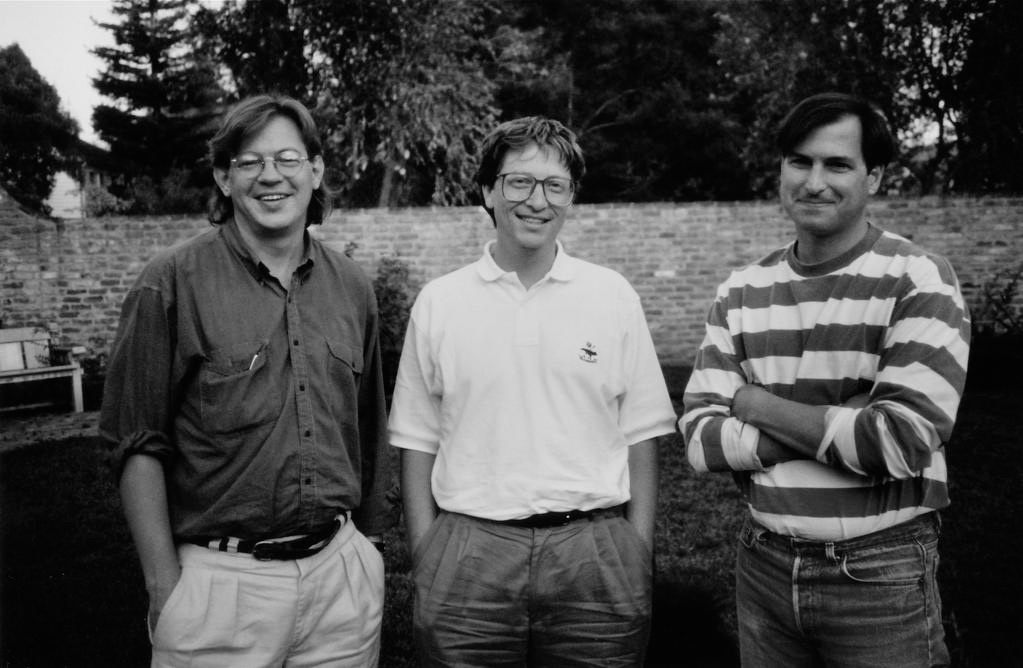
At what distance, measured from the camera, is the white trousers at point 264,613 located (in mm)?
1965

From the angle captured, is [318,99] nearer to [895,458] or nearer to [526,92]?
[526,92]

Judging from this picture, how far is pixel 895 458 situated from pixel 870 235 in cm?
58

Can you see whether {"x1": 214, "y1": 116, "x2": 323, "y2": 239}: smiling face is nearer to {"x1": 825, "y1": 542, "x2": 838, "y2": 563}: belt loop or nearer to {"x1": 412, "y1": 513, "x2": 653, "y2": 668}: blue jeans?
{"x1": 412, "y1": 513, "x2": 653, "y2": 668}: blue jeans

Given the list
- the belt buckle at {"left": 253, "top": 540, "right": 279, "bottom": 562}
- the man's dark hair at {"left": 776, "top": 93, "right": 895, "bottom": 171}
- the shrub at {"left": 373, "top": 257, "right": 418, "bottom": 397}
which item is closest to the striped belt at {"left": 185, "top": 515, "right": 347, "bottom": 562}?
the belt buckle at {"left": 253, "top": 540, "right": 279, "bottom": 562}

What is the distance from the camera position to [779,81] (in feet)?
49.1

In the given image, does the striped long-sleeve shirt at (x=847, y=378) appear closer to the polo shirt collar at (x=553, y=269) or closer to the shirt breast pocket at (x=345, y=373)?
the polo shirt collar at (x=553, y=269)

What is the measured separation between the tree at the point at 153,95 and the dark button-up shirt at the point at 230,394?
24094 mm

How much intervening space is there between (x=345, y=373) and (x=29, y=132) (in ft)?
76.6

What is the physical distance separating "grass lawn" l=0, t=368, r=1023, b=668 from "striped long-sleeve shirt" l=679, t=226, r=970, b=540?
1.81 m

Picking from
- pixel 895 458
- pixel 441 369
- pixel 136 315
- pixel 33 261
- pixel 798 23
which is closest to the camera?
pixel 895 458

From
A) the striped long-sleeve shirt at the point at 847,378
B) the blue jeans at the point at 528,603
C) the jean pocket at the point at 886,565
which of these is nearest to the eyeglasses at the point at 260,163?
the blue jeans at the point at 528,603

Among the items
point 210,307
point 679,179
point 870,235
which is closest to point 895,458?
point 870,235

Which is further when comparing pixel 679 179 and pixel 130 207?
pixel 679 179

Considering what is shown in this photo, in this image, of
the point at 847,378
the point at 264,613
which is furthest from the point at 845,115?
the point at 264,613
